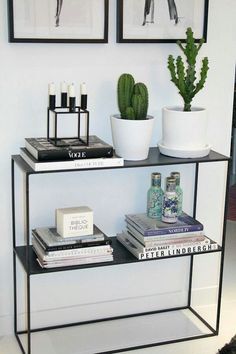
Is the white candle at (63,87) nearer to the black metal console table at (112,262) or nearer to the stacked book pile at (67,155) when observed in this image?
the stacked book pile at (67,155)

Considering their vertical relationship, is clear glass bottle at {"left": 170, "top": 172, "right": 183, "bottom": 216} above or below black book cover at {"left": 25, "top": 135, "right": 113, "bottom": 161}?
below

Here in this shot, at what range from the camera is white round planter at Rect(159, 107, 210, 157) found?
2387mm

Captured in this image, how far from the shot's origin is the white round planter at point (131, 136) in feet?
7.62

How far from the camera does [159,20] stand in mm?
2480

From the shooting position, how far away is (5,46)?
7.61ft

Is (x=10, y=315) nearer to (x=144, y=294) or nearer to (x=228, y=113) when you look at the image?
(x=144, y=294)

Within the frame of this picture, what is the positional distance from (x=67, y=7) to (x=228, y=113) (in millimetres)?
886

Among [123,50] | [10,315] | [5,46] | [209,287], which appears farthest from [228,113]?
[10,315]

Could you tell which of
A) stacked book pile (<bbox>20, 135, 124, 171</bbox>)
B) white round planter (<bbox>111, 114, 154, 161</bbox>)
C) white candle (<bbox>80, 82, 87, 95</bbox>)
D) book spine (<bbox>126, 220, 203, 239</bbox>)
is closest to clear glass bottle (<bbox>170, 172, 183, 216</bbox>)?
book spine (<bbox>126, 220, 203, 239</bbox>)

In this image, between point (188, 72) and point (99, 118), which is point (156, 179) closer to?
point (99, 118)

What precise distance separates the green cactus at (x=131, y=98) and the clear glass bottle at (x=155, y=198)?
29cm

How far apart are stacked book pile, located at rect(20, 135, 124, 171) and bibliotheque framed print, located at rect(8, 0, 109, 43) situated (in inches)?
16.1

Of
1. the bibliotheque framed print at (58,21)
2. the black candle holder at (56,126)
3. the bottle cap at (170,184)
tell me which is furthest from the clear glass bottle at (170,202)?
the bibliotheque framed print at (58,21)

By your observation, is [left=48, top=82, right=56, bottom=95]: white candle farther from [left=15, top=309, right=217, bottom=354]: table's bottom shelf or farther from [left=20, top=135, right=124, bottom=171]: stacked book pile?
[left=15, top=309, right=217, bottom=354]: table's bottom shelf
